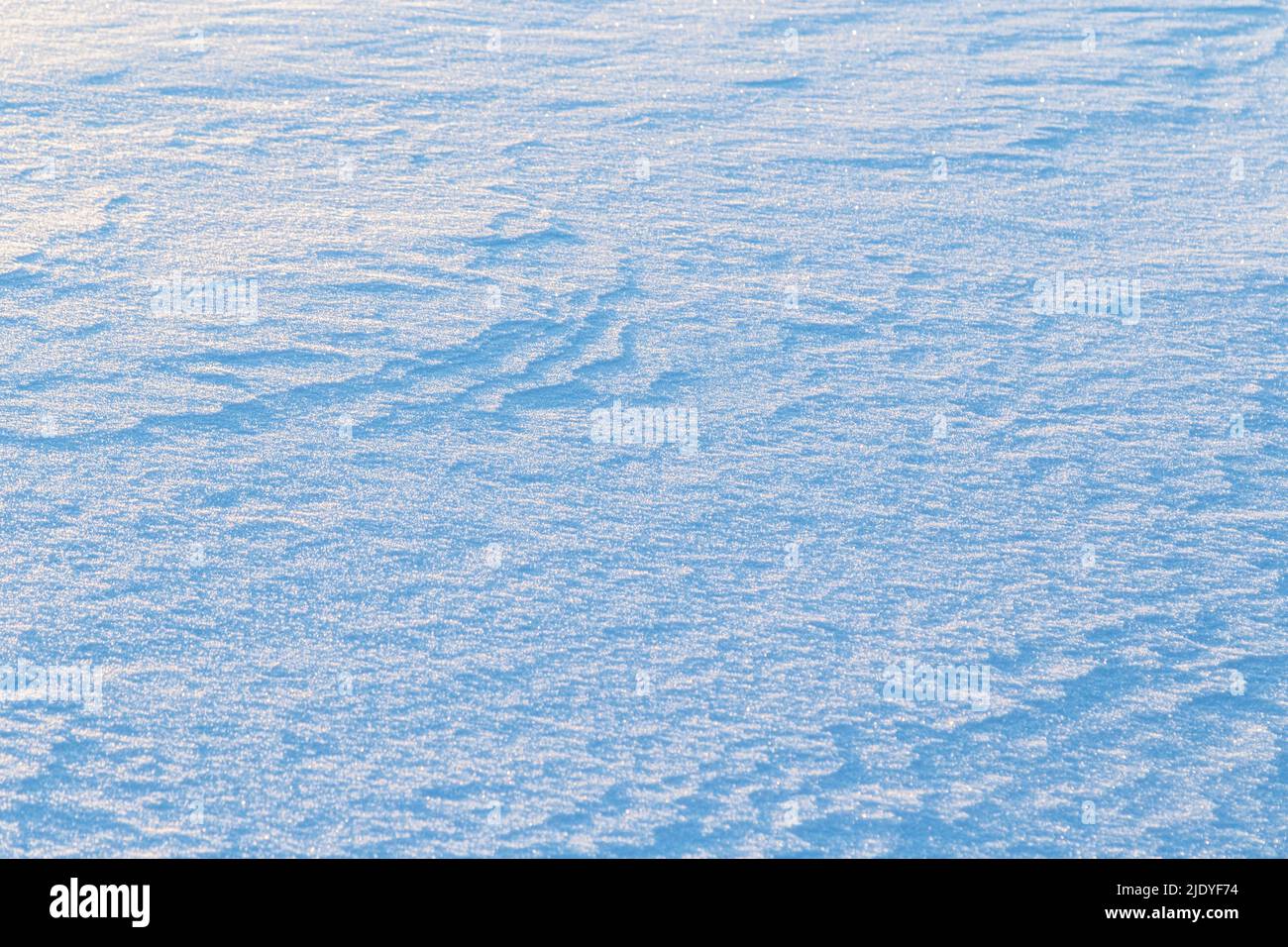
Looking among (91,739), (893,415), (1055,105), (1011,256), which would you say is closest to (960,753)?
(893,415)

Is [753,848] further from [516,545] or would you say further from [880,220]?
[880,220]

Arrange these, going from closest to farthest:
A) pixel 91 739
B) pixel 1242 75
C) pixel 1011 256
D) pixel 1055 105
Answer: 1. pixel 91 739
2. pixel 1011 256
3. pixel 1055 105
4. pixel 1242 75

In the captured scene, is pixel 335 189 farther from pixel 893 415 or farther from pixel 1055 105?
pixel 1055 105

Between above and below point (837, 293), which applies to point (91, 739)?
below

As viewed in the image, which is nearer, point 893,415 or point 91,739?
point 91,739

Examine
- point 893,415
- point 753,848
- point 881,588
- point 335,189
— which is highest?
point 335,189
